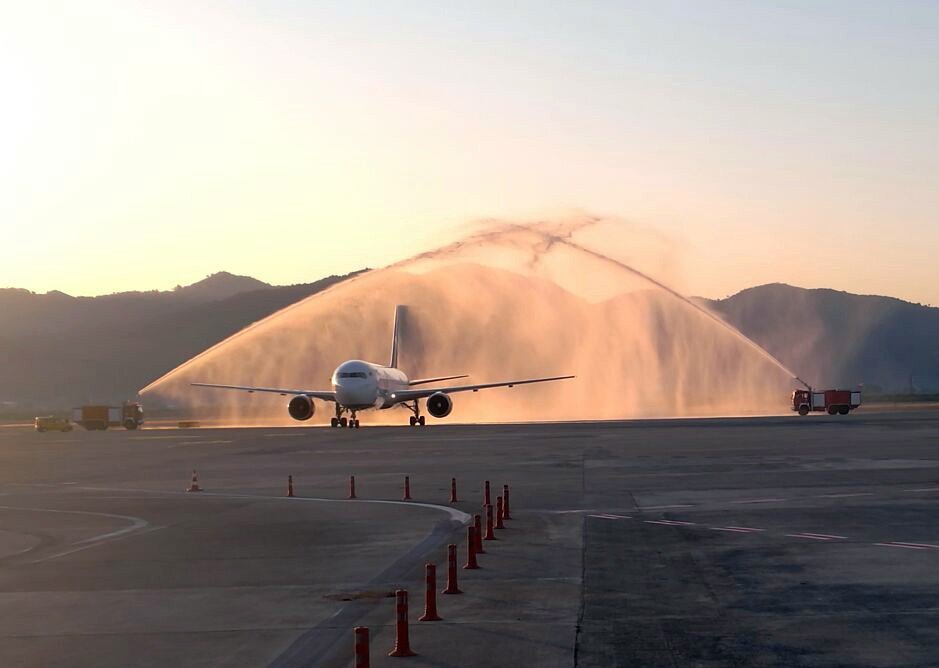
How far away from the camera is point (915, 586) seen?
53.5 feet

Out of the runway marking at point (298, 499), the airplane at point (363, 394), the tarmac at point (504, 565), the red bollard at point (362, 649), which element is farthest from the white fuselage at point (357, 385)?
the red bollard at point (362, 649)

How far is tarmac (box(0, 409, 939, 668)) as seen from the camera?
43.9 feet

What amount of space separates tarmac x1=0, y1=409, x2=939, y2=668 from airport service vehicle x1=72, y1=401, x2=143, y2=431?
57669mm

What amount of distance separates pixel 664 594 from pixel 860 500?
1345 centimetres

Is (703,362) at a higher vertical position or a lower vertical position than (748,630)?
higher

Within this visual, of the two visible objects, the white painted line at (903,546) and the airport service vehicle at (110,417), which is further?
the airport service vehicle at (110,417)

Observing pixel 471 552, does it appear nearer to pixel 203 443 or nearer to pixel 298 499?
pixel 298 499

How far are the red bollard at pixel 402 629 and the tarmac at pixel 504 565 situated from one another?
246mm

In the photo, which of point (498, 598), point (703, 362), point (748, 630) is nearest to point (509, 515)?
point (498, 598)

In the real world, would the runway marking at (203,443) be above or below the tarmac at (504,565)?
above

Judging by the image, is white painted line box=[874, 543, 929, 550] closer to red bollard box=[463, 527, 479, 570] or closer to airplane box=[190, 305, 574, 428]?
red bollard box=[463, 527, 479, 570]

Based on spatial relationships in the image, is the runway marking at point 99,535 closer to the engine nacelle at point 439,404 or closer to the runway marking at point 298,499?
the runway marking at point 298,499

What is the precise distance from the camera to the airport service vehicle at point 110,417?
329 feet

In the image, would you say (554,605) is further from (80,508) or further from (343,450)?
(343,450)
